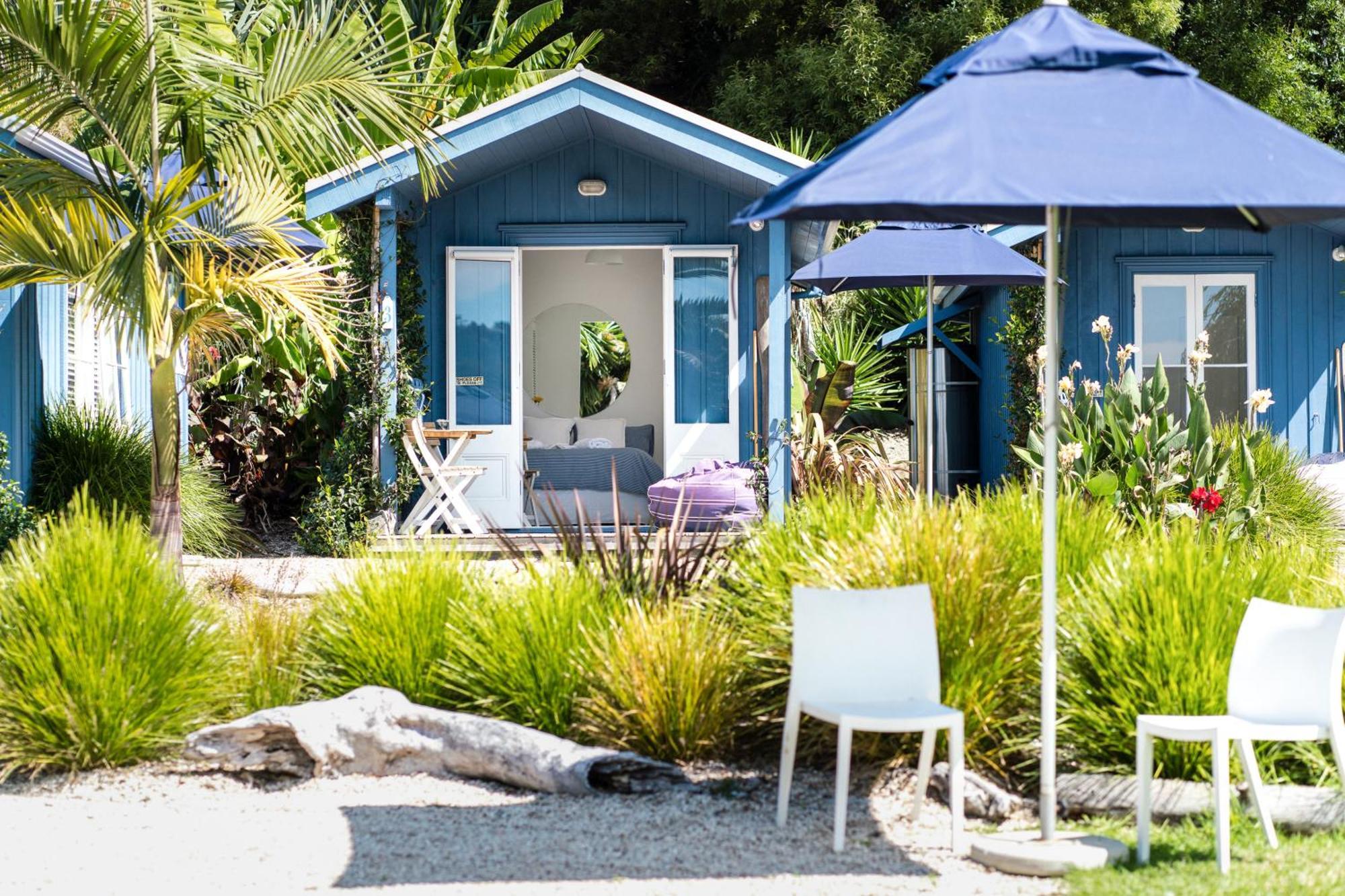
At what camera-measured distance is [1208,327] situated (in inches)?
460

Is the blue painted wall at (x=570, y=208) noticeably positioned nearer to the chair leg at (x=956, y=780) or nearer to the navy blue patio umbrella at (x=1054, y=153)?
the navy blue patio umbrella at (x=1054, y=153)

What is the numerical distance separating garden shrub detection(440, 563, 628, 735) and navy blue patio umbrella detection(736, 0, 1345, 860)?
1720 mm

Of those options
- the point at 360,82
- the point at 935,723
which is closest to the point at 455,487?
the point at 360,82

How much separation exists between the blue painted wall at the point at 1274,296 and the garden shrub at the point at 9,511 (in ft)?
25.2

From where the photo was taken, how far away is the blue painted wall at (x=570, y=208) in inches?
442

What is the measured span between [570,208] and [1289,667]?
7.82 metres

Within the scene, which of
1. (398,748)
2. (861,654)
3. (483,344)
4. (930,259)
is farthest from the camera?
(483,344)

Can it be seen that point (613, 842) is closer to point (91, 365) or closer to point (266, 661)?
point (266, 661)

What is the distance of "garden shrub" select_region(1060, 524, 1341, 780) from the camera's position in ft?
15.8

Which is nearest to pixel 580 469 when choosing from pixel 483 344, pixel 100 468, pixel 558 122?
pixel 483 344

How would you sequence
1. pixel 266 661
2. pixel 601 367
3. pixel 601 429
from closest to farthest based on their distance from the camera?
pixel 266 661 → pixel 601 429 → pixel 601 367

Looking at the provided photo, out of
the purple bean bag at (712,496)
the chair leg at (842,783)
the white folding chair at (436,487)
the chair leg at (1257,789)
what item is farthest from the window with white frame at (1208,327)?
the chair leg at (842,783)

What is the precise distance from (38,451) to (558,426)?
7.19 meters

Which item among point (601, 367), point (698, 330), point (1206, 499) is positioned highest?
point (698, 330)
